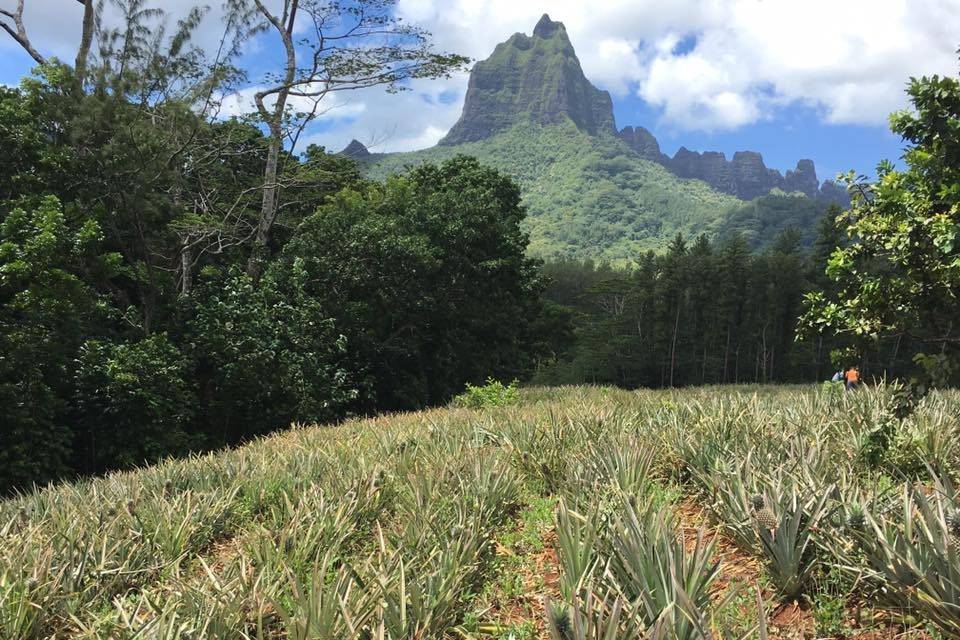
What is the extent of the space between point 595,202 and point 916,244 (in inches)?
6514

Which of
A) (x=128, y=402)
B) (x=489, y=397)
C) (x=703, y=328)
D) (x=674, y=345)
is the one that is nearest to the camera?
(x=128, y=402)

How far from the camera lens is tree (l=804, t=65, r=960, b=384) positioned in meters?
4.14

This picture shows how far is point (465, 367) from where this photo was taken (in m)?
24.5

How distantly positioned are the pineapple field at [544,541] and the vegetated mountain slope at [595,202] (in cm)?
12539

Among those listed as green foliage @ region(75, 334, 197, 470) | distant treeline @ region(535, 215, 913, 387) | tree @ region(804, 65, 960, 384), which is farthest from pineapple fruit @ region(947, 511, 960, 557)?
distant treeline @ region(535, 215, 913, 387)

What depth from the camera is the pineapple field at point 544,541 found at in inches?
97.4

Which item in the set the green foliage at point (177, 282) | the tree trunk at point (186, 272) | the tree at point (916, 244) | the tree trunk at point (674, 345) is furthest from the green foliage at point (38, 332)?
the tree trunk at point (674, 345)

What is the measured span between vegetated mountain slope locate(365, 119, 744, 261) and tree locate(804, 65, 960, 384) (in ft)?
412

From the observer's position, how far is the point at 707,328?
167 ft

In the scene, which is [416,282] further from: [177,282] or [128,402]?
[128,402]

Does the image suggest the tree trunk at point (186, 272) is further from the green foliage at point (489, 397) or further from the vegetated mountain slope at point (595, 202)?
the vegetated mountain slope at point (595, 202)

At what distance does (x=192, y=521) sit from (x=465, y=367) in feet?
66.6

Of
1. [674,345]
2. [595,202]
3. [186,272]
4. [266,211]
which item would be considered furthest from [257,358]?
[595,202]

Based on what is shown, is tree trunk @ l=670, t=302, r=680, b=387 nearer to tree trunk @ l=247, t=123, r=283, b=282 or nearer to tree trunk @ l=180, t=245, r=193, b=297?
tree trunk @ l=247, t=123, r=283, b=282
